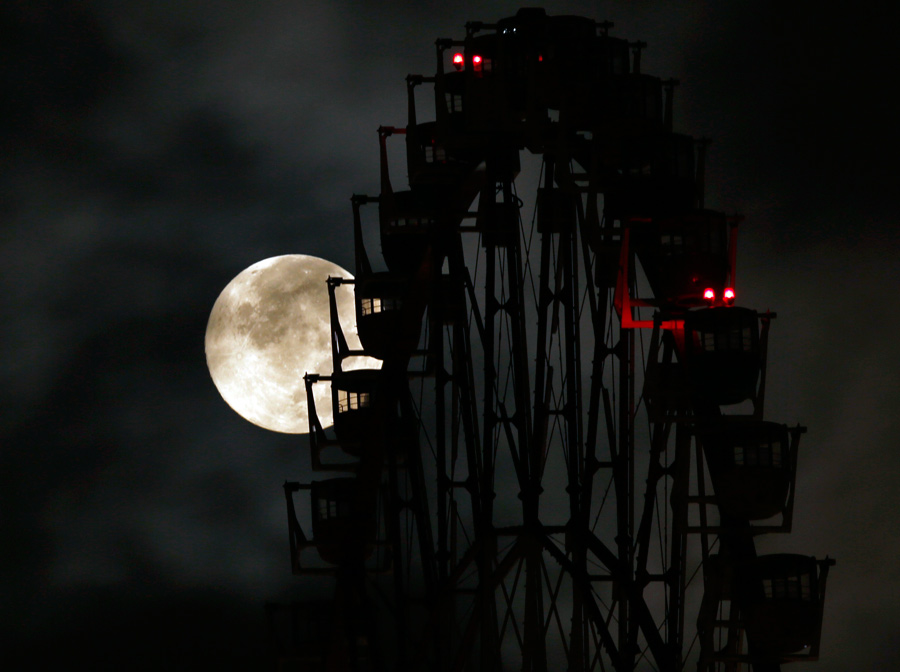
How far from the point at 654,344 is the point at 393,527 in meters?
7.02

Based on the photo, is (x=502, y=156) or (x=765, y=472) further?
(x=502, y=156)

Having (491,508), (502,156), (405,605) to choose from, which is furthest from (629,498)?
(502,156)

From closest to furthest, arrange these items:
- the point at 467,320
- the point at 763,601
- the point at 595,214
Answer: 1. the point at 763,601
2. the point at 595,214
3. the point at 467,320

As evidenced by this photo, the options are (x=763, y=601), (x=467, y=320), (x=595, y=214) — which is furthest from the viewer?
(x=467, y=320)

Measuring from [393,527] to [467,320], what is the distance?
505 cm

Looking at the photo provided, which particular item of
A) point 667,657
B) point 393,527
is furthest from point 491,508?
point 667,657

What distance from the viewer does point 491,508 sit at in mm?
A: 36094

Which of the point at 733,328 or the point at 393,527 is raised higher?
the point at 733,328

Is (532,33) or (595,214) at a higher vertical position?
(532,33)

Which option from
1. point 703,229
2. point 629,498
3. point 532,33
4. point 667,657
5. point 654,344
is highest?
point 532,33

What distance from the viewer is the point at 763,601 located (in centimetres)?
3172

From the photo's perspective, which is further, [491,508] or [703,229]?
[491,508]

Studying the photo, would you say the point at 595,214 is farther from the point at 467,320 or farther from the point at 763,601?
the point at 763,601

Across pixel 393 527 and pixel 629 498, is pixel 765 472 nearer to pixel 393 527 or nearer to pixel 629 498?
pixel 629 498
